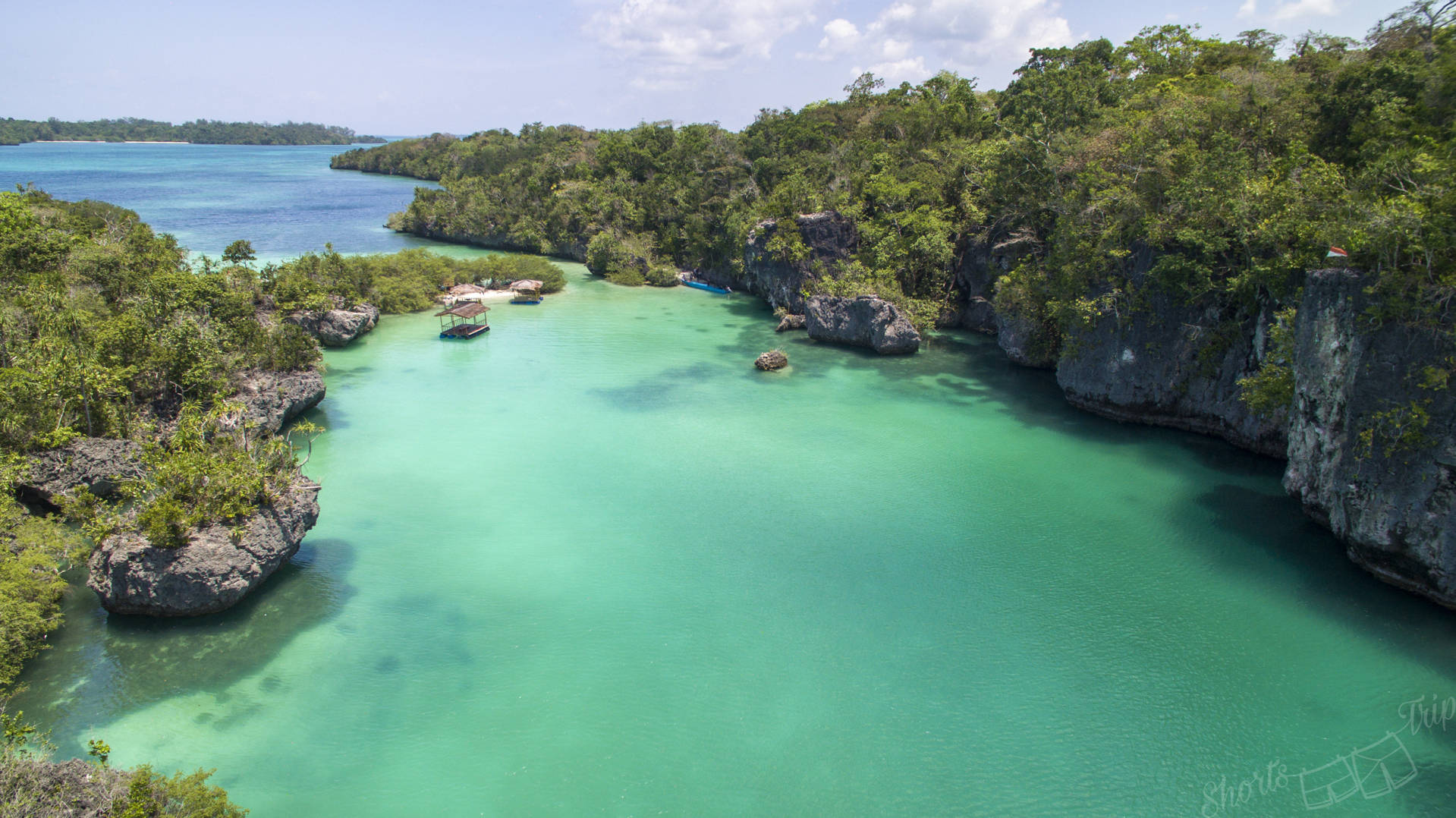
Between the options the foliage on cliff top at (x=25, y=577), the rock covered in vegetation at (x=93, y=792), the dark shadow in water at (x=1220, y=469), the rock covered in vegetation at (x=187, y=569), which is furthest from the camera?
the dark shadow in water at (x=1220, y=469)

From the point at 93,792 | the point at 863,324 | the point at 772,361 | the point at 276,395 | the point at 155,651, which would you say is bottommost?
the point at 155,651

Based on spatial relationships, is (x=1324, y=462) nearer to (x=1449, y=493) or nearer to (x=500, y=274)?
(x=1449, y=493)

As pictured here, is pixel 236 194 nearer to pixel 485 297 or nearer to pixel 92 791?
pixel 485 297

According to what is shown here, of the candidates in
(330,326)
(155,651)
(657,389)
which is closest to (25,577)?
(155,651)

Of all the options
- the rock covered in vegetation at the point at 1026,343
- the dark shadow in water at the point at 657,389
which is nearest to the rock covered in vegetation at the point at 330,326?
the dark shadow in water at the point at 657,389

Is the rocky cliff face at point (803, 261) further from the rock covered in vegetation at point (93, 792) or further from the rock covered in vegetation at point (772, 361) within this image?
the rock covered in vegetation at point (93, 792)

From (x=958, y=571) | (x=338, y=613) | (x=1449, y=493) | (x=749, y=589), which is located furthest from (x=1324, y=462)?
(x=338, y=613)
